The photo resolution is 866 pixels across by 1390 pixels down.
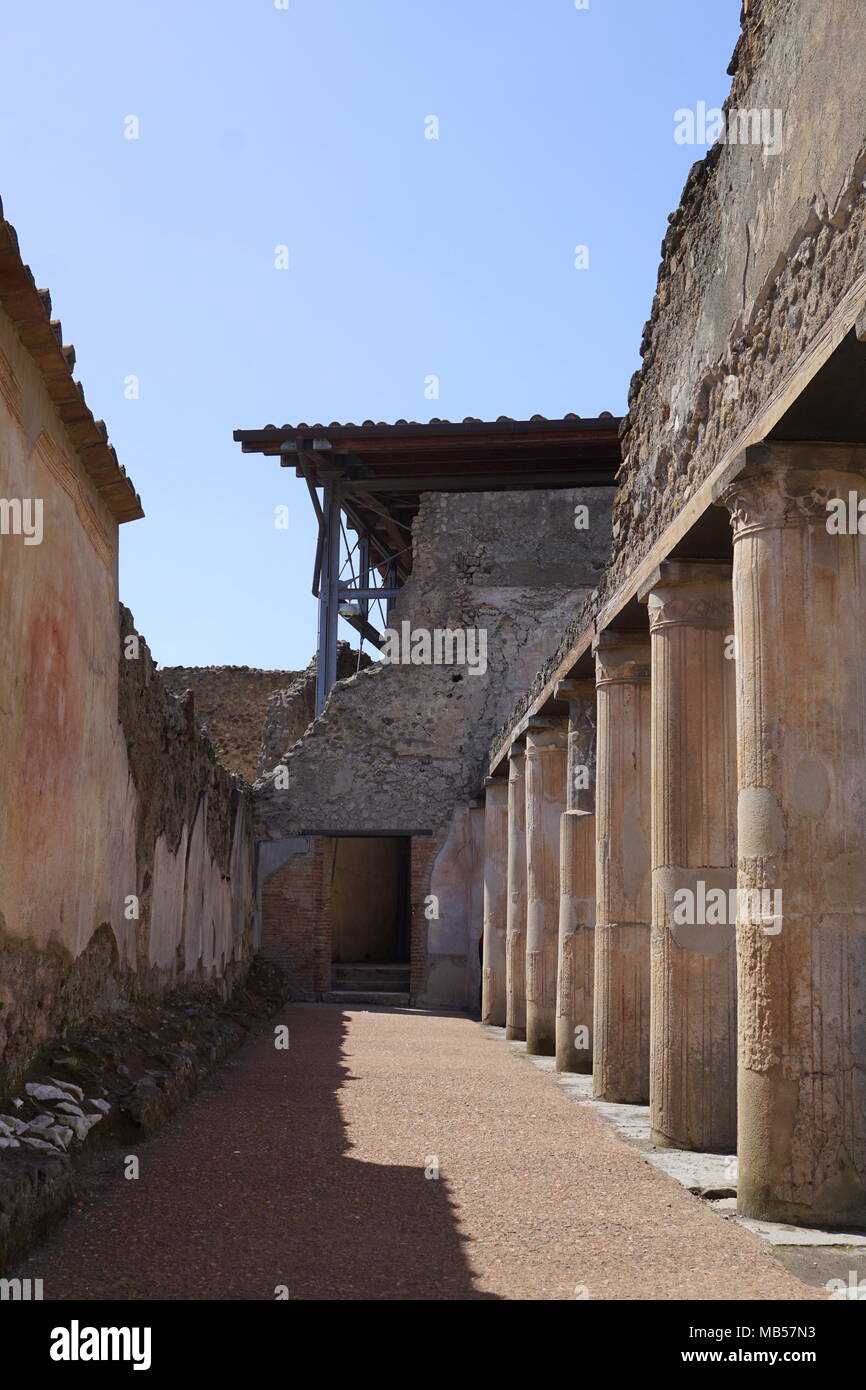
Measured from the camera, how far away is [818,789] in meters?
5.54

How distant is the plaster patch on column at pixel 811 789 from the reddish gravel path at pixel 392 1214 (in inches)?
63.0

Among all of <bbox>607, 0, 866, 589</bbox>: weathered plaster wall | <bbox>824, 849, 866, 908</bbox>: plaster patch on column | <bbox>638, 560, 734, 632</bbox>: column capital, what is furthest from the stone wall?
<bbox>824, 849, 866, 908</bbox>: plaster patch on column

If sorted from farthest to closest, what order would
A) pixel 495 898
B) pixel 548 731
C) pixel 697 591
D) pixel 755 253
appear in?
pixel 495 898 → pixel 548 731 → pixel 697 591 → pixel 755 253

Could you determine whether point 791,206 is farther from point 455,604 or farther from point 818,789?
point 455,604

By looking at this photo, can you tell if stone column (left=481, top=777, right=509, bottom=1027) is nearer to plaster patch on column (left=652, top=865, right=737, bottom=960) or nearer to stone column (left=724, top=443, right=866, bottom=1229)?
plaster patch on column (left=652, top=865, right=737, bottom=960)

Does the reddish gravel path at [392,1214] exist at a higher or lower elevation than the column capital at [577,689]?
lower

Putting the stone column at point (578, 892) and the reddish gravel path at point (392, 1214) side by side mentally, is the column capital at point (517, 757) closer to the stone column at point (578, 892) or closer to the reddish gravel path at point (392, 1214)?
the stone column at point (578, 892)

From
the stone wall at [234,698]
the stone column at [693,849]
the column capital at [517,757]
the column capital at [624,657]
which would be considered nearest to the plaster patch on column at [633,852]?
the column capital at [624,657]

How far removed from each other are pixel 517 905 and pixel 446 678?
248 inches

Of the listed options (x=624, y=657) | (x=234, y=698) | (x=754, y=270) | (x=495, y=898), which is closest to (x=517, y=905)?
(x=495, y=898)

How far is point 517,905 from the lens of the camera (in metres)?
14.6

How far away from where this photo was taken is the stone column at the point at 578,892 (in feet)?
35.6

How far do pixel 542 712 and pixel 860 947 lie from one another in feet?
23.8

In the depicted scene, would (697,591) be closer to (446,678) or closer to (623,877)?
(623,877)
